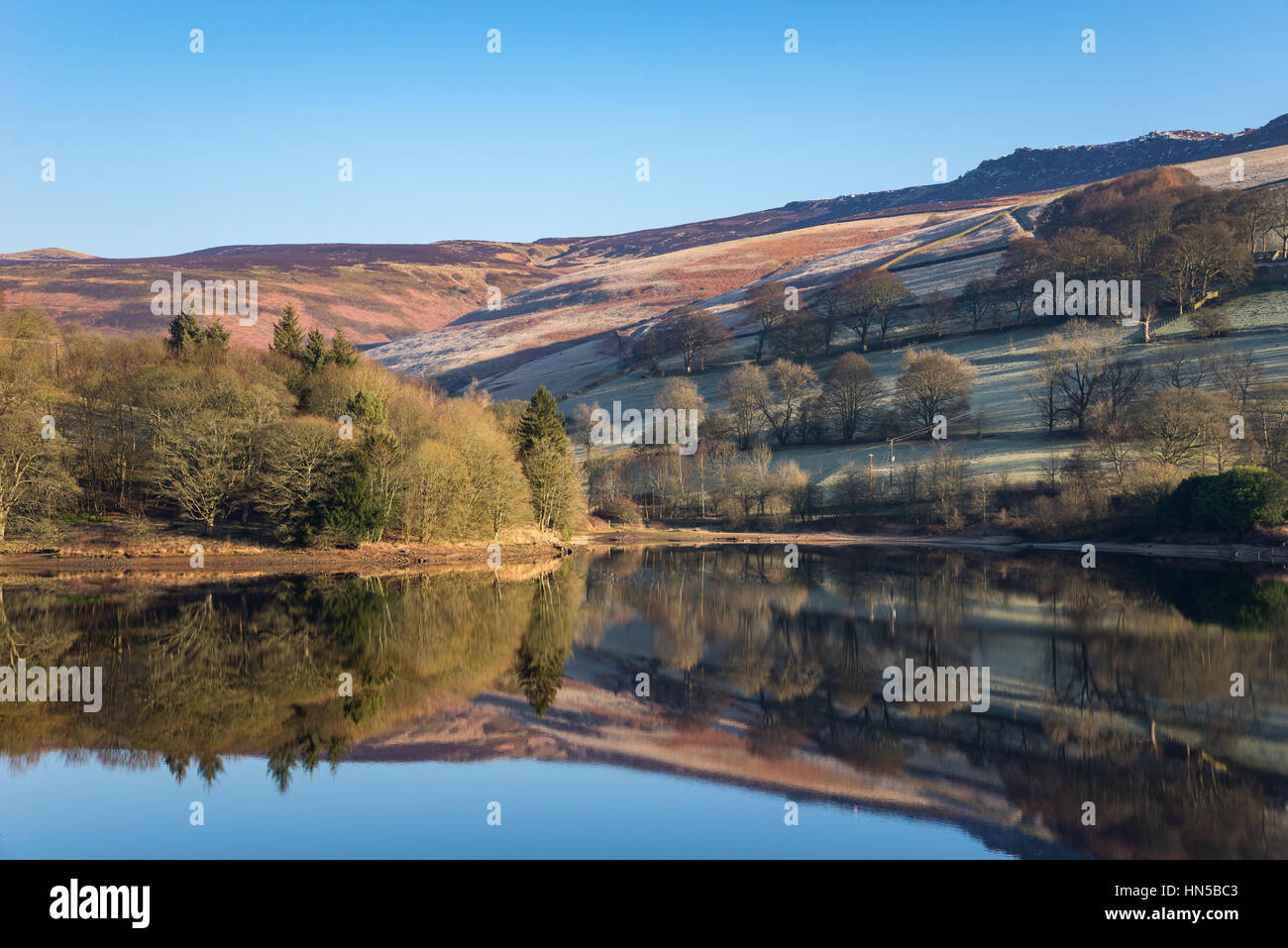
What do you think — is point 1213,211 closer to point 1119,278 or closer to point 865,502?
point 1119,278

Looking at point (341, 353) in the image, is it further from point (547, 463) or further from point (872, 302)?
point (872, 302)

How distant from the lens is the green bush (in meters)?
52.0

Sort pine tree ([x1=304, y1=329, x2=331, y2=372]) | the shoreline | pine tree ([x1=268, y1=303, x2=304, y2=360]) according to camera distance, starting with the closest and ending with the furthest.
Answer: the shoreline → pine tree ([x1=304, y1=329, x2=331, y2=372]) → pine tree ([x1=268, y1=303, x2=304, y2=360])

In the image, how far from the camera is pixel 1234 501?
52750 mm

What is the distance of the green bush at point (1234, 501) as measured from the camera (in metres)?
52.0
